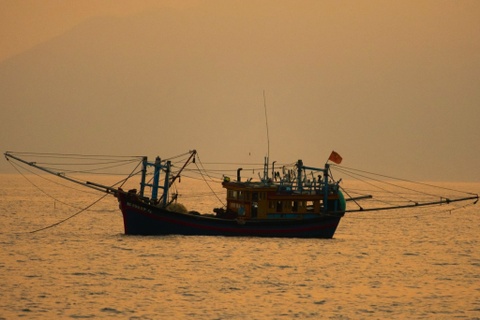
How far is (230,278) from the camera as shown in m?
57.9

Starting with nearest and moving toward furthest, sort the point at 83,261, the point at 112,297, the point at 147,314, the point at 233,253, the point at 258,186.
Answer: the point at 147,314 < the point at 112,297 < the point at 83,261 < the point at 233,253 < the point at 258,186

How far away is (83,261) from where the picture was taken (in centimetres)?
6475

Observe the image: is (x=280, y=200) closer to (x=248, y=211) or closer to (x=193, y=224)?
(x=248, y=211)

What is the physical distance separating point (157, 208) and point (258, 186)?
829 cm

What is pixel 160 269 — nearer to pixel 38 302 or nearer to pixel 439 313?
pixel 38 302

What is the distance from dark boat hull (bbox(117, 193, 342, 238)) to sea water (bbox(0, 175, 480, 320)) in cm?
89

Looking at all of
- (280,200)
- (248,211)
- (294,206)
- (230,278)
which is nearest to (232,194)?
(248,211)

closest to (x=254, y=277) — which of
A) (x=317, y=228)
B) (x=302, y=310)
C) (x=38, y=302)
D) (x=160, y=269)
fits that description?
(x=160, y=269)

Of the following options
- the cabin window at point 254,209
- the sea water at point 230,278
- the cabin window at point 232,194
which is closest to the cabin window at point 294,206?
the sea water at point 230,278

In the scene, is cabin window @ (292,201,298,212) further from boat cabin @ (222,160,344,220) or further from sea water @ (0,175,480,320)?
sea water @ (0,175,480,320)

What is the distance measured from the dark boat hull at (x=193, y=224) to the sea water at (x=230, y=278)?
894mm

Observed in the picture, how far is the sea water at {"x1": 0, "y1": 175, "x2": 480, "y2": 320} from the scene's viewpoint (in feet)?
153

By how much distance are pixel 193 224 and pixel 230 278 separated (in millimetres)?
18248

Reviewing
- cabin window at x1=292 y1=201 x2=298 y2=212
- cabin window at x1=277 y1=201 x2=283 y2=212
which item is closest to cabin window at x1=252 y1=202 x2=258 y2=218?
cabin window at x1=277 y1=201 x2=283 y2=212
